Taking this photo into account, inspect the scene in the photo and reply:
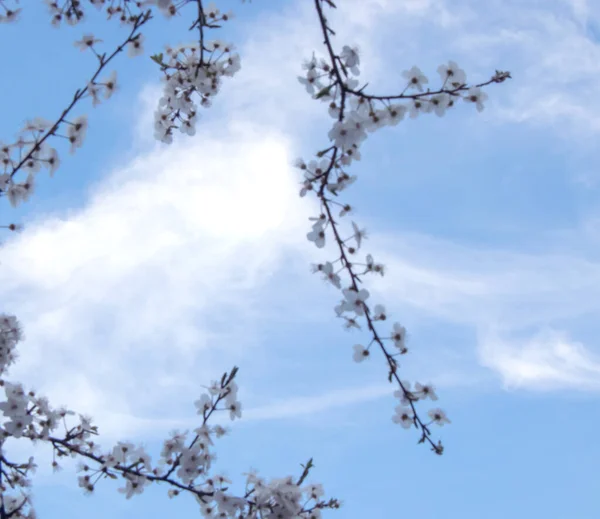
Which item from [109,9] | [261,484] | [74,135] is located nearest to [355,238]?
[261,484]

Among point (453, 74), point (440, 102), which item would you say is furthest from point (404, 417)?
point (453, 74)

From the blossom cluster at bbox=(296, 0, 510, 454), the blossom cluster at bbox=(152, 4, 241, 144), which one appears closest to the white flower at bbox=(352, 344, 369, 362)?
the blossom cluster at bbox=(296, 0, 510, 454)

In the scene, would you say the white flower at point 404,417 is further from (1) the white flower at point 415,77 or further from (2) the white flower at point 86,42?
(2) the white flower at point 86,42

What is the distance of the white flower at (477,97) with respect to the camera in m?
4.88

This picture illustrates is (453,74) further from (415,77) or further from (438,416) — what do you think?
(438,416)

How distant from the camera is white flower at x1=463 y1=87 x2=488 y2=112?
4.88 metres

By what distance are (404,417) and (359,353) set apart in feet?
2.58

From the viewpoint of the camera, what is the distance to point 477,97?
4.89m

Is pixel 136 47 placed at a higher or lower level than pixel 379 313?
higher

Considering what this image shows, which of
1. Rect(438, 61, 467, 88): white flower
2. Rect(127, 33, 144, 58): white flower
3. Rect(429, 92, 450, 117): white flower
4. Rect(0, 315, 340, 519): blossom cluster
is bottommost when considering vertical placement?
Rect(0, 315, 340, 519): blossom cluster

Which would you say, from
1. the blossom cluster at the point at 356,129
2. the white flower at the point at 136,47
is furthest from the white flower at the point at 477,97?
the white flower at the point at 136,47

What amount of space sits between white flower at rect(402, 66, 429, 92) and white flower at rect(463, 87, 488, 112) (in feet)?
1.28

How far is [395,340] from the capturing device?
498cm

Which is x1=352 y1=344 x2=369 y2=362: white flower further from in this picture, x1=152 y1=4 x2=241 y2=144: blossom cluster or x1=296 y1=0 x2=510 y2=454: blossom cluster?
x1=152 y1=4 x2=241 y2=144: blossom cluster
